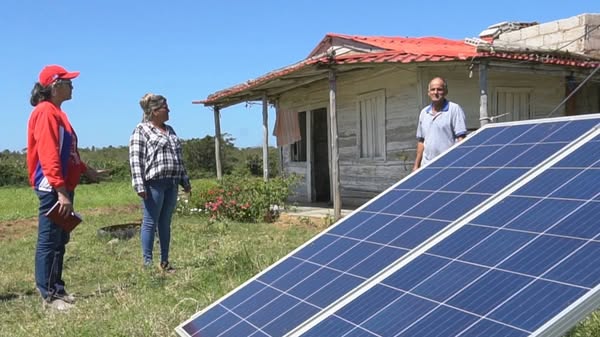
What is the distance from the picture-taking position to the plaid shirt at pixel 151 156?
5.70 metres

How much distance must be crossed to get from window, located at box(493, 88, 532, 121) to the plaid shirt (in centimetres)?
718

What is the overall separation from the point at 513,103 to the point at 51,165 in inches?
354

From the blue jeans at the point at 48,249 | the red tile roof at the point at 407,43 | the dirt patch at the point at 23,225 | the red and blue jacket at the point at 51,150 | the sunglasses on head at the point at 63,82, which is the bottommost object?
the dirt patch at the point at 23,225

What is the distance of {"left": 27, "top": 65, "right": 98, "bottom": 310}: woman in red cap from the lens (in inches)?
186

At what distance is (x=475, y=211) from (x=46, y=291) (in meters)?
3.63

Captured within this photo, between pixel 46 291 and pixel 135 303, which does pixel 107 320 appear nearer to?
pixel 135 303

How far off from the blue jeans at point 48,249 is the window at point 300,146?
1015 centimetres

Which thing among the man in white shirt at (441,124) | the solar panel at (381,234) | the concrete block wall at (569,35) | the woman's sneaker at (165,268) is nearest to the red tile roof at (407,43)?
the concrete block wall at (569,35)

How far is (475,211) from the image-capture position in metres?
2.66

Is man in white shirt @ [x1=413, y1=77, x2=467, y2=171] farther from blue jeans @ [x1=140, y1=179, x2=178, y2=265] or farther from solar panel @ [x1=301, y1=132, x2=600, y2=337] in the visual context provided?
solar panel @ [x1=301, y1=132, x2=600, y2=337]

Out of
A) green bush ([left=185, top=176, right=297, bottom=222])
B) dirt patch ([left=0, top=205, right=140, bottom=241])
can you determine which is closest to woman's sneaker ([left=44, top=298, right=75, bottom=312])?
green bush ([left=185, top=176, right=297, bottom=222])

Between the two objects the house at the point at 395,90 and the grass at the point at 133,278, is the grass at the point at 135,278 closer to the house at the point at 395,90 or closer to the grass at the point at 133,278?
the grass at the point at 133,278

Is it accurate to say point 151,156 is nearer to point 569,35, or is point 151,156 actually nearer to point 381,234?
point 381,234

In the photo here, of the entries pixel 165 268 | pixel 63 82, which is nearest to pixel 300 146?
pixel 165 268
